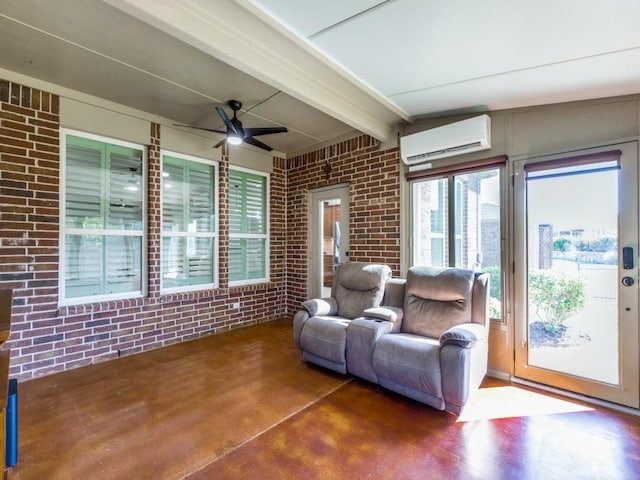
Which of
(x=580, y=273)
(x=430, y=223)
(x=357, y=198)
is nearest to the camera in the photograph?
(x=580, y=273)

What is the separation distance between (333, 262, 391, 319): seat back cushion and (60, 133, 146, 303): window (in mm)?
2329

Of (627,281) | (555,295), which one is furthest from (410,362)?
(627,281)

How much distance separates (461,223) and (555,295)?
1.05m

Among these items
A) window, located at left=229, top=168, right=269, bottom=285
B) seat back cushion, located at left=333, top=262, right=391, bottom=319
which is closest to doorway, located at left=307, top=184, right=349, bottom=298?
window, located at left=229, top=168, right=269, bottom=285

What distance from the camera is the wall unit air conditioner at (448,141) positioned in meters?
2.93

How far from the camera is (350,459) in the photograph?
179cm

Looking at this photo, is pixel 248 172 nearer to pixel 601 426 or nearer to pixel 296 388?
pixel 296 388

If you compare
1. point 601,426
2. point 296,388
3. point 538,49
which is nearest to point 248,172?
point 296,388

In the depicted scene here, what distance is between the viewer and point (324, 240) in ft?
15.6

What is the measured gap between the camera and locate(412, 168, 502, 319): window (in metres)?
3.06

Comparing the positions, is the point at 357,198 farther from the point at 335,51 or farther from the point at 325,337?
the point at 335,51

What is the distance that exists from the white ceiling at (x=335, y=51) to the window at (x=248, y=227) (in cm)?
157

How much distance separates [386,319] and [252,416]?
1.33 meters

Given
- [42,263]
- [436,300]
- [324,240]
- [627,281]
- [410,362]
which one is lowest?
[410,362]
